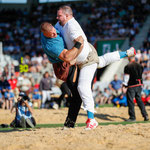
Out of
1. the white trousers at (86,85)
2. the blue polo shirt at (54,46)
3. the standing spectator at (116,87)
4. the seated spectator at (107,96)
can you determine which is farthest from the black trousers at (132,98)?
the seated spectator at (107,96)

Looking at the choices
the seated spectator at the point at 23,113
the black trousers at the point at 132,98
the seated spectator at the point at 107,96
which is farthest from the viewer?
the seated spectator at the point at 107,96

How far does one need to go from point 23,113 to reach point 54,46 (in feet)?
11.0

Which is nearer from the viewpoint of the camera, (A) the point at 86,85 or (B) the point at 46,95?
(A) the point at 86,85

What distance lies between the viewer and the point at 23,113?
27.5 feet

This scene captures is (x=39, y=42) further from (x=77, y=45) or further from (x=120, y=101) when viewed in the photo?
(x=77, y=45)

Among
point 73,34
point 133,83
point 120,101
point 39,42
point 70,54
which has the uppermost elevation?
point 39,42

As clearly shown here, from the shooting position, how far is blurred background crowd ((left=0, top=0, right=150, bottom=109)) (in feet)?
50.1

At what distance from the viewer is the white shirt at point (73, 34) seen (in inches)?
219

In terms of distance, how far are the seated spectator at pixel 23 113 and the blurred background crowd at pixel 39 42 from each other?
469 centimetres

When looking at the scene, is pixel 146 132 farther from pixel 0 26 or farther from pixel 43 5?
pixel 43 5

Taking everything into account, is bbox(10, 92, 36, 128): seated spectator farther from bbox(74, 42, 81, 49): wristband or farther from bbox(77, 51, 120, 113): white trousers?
bbox(74, 42, 81, 49): wristband

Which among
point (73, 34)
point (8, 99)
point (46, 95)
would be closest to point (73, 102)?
point (73, 34)

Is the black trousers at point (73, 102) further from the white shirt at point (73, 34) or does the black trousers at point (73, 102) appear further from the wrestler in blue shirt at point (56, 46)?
the wrestler in blue shirt at point (56, 46)

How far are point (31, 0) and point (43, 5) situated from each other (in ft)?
6.42
